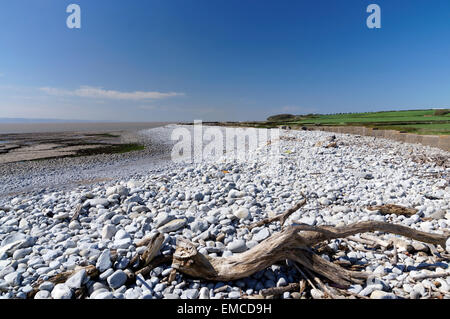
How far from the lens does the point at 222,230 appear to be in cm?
421

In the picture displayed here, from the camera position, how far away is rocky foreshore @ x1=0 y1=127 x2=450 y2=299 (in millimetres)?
2848

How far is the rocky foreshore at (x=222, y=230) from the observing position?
2848 mm

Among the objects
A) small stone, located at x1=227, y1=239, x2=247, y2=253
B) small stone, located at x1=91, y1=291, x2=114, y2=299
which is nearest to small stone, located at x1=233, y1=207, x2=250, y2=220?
small stone, located at x1=227, y1=239, x2=247, y2=253

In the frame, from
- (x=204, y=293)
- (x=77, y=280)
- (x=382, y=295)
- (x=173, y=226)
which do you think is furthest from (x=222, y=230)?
(x=382, y=295)

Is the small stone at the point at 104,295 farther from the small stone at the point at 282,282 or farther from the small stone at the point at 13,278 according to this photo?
the small stone at the point at 282,282

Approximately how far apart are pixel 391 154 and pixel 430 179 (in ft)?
14.0

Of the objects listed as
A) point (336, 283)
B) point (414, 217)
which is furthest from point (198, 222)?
point (414, 217)

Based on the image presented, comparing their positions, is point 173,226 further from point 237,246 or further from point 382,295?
point 382,295

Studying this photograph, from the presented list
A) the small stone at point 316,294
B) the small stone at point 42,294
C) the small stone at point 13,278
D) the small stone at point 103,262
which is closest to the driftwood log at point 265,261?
the small stone at point 316,294

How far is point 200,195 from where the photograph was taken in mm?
6191

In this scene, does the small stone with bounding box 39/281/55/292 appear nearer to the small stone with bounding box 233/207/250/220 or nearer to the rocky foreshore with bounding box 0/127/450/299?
the rocky foreshore with bounding box 0/127/450/299
